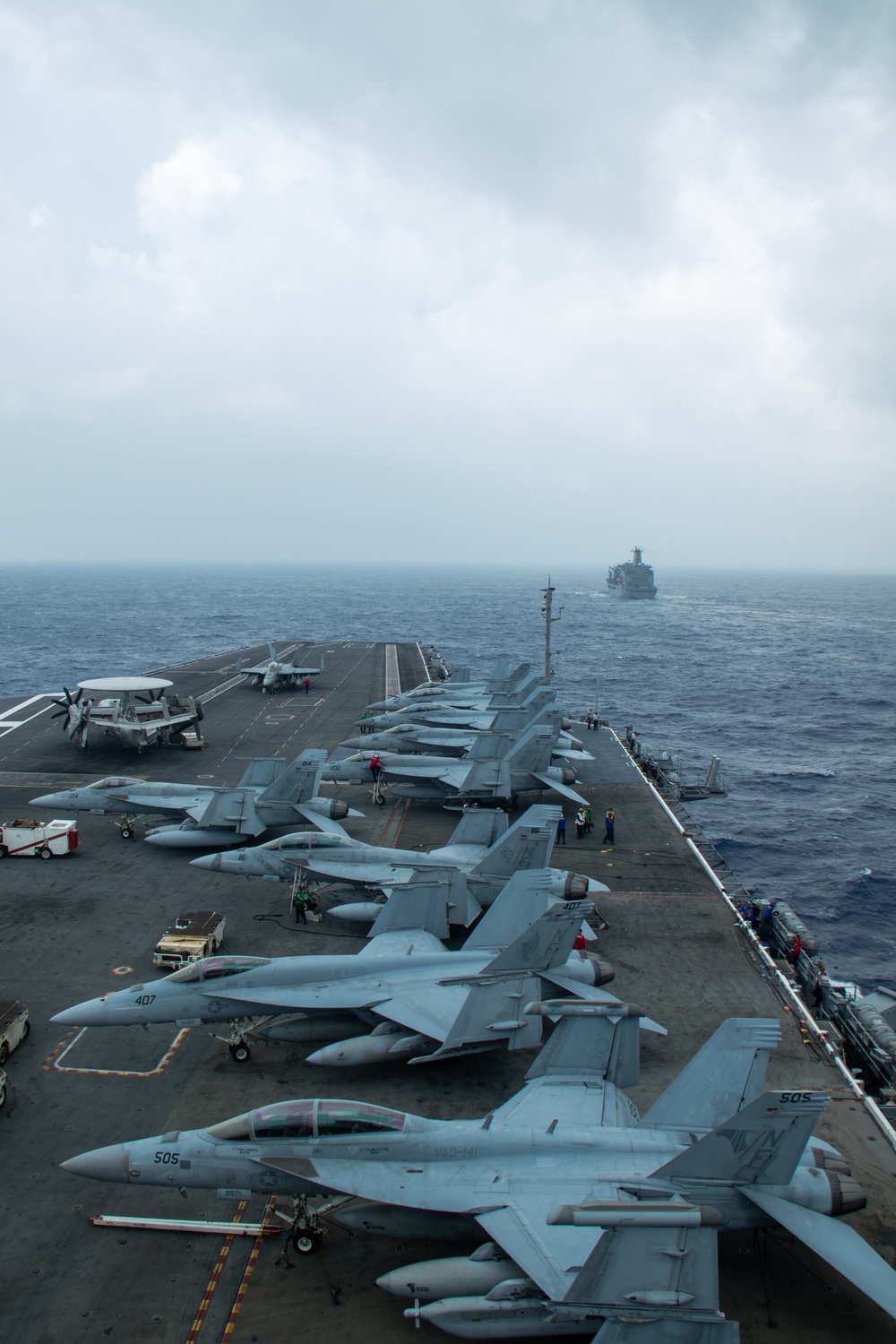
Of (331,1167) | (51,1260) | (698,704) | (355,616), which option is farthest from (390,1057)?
(355,616)

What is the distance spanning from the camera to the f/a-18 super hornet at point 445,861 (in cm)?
2523

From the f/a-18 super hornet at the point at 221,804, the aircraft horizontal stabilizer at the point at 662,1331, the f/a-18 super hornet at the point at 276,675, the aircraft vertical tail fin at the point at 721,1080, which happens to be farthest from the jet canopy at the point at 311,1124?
the f/a-18 super hornet at the point at 276,675

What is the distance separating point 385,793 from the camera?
4191 cm

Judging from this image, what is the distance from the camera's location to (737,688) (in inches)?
3812

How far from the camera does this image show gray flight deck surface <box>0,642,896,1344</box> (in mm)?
12820

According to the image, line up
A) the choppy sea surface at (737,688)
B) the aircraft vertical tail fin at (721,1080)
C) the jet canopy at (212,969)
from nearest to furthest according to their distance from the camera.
Answer: the aircraft vertical tail fin at (721,1080) → the jet canopy at (212,969) → the choppy sea surface at (737,688)

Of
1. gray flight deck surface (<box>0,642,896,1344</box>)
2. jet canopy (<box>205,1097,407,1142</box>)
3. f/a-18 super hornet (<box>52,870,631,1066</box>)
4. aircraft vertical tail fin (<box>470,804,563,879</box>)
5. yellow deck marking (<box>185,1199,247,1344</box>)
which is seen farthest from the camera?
aircraft vertical tail fin (<box>470,804,563,879</box>)

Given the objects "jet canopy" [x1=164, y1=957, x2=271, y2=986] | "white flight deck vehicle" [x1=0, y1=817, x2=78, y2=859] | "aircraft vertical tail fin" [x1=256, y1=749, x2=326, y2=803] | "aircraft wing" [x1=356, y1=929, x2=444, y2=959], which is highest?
"aircraft vertical tail fin" [x1=256, y1=749, x2=326, y2=803]

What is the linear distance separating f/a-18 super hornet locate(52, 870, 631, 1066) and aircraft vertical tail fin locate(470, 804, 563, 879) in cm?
481

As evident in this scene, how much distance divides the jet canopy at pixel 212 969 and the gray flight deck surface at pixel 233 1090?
2.27 metres

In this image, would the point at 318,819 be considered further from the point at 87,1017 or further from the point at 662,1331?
the point at 662,1331

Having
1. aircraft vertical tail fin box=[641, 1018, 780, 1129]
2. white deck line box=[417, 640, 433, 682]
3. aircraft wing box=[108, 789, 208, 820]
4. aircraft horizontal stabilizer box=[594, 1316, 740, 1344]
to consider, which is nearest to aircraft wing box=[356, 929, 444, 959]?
aircraft vertical tail fin box=[641, 1018, 780, 1129]

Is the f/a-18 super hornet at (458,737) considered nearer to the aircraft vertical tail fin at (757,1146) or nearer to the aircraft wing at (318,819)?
the aircraft wing at (318,819)

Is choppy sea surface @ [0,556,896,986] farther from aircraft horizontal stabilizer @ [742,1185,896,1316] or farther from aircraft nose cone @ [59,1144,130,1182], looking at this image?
aircraft nose cone @ [59,1144,130,1182]
